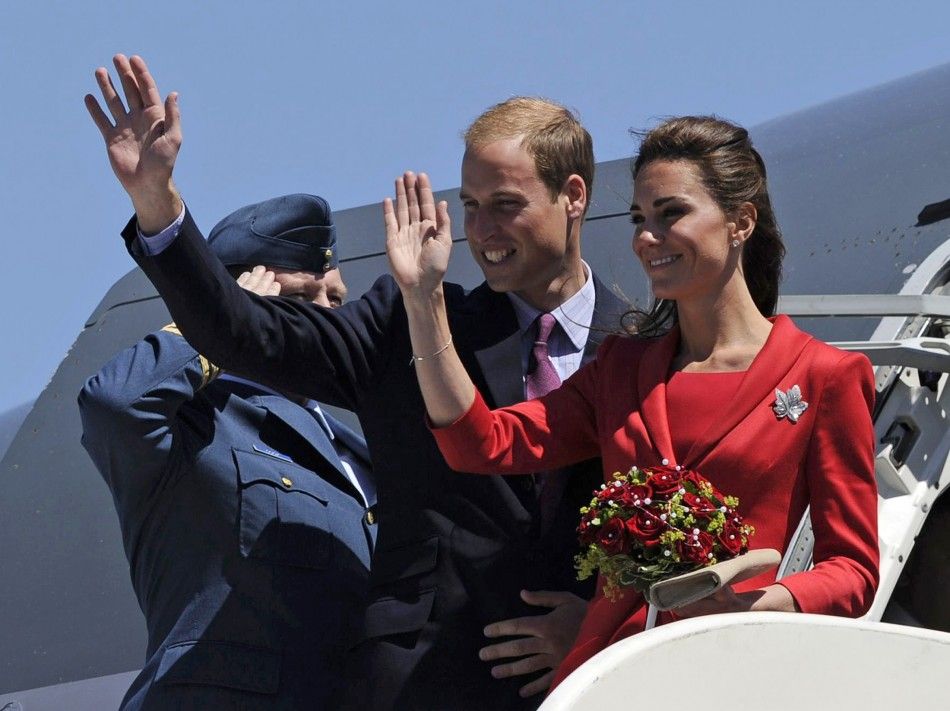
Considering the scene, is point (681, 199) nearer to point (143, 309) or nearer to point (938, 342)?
point (938, 342)

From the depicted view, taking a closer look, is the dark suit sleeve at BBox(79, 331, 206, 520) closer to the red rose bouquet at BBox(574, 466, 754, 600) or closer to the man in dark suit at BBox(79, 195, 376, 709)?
the man in dark suit at BBox(79, 195, 376, 709)

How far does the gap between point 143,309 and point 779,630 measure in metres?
4.26

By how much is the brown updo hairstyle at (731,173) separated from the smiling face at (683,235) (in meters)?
0.03

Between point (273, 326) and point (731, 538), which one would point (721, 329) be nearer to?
point (731, 538)

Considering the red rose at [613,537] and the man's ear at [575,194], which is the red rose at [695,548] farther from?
the man's ear at [575,194]

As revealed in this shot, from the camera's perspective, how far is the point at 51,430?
19.2ft

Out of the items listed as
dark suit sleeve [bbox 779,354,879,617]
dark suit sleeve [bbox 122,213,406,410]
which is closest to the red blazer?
dark suit sleeve [bbox 779,354,879,617]

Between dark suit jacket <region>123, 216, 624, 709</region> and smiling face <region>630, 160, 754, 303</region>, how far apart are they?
49cm

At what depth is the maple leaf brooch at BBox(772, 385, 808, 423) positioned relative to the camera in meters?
Result: 2.78

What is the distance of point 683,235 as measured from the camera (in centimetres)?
294

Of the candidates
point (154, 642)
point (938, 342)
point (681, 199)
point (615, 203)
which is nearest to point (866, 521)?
point (681, 199)

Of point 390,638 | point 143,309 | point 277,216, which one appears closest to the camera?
point 390,638

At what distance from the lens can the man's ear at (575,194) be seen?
3.46 metres

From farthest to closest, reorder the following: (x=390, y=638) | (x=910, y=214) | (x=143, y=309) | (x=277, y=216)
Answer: (x=143, y=309) < (x=910, y=214) < (x=277, y=216) < (x=390, y=638)
